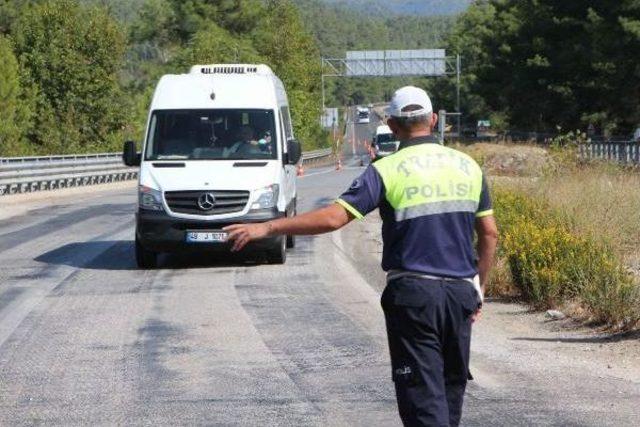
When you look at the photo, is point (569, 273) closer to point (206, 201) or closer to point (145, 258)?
point (206, 201)

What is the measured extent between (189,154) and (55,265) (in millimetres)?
2332

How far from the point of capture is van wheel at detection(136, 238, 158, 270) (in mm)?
16234

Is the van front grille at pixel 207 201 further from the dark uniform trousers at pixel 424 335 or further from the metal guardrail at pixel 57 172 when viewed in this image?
the metal guardrail at pixel 57 172

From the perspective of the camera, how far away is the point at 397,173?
17.5 ft

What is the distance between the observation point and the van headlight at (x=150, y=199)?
15992 mm

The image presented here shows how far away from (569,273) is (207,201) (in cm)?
515

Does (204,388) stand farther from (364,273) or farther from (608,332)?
(364,273)

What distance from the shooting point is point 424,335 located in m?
5.32

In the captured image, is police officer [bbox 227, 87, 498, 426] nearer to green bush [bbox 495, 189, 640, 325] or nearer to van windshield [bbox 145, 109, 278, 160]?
green bush [bbox 495, 189, 640, 325]

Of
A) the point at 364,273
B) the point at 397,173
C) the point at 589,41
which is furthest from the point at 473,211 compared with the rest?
the point at 589,41

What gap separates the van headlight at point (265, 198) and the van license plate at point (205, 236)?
69 cm

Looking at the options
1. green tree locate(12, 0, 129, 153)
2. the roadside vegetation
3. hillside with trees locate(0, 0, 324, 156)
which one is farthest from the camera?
green tree locate(12, 0, 129, 153)

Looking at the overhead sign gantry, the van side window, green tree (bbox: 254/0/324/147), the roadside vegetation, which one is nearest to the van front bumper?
the van side window

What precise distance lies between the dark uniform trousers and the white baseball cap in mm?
729
